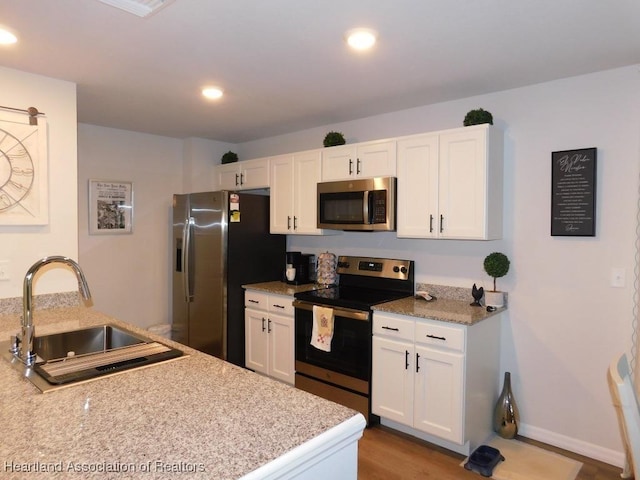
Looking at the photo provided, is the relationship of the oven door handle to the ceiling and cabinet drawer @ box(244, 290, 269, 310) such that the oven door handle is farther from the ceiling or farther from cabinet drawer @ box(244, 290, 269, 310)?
the ceiling

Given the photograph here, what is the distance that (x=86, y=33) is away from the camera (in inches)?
82.3

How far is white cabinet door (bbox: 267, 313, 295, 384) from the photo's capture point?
3.46 metres

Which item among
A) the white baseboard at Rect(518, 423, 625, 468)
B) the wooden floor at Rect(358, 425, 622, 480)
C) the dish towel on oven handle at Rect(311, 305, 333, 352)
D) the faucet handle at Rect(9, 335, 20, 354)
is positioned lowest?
the wooden floor at Rect(358, 425, 622, 480)

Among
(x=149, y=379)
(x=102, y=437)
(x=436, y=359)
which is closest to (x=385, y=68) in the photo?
(x=436, y=359)

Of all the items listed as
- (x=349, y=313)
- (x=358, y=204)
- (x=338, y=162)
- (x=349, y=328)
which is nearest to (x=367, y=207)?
(x=358, y=204)

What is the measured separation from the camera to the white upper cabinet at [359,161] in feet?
10.3

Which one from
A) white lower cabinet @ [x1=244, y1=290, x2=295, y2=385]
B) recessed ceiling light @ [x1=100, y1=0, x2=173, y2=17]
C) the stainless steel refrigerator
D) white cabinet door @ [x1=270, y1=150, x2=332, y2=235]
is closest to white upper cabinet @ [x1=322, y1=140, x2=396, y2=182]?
white cabinet door @ [x1=270, y1=150, x2=332, y2=235]

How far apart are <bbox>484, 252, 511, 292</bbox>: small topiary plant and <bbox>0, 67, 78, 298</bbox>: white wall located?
2.73 m

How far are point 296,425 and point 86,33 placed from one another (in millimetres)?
2080

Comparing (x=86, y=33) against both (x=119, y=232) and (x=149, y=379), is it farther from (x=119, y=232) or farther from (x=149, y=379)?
(x=119, y=232)

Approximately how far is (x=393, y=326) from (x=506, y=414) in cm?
97

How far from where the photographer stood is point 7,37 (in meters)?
2.13

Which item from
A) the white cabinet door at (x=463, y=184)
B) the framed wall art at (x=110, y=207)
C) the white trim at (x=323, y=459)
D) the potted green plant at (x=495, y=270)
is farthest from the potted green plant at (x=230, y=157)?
the white trim at (x=323, y=459)

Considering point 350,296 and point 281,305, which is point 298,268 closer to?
point 281,305
